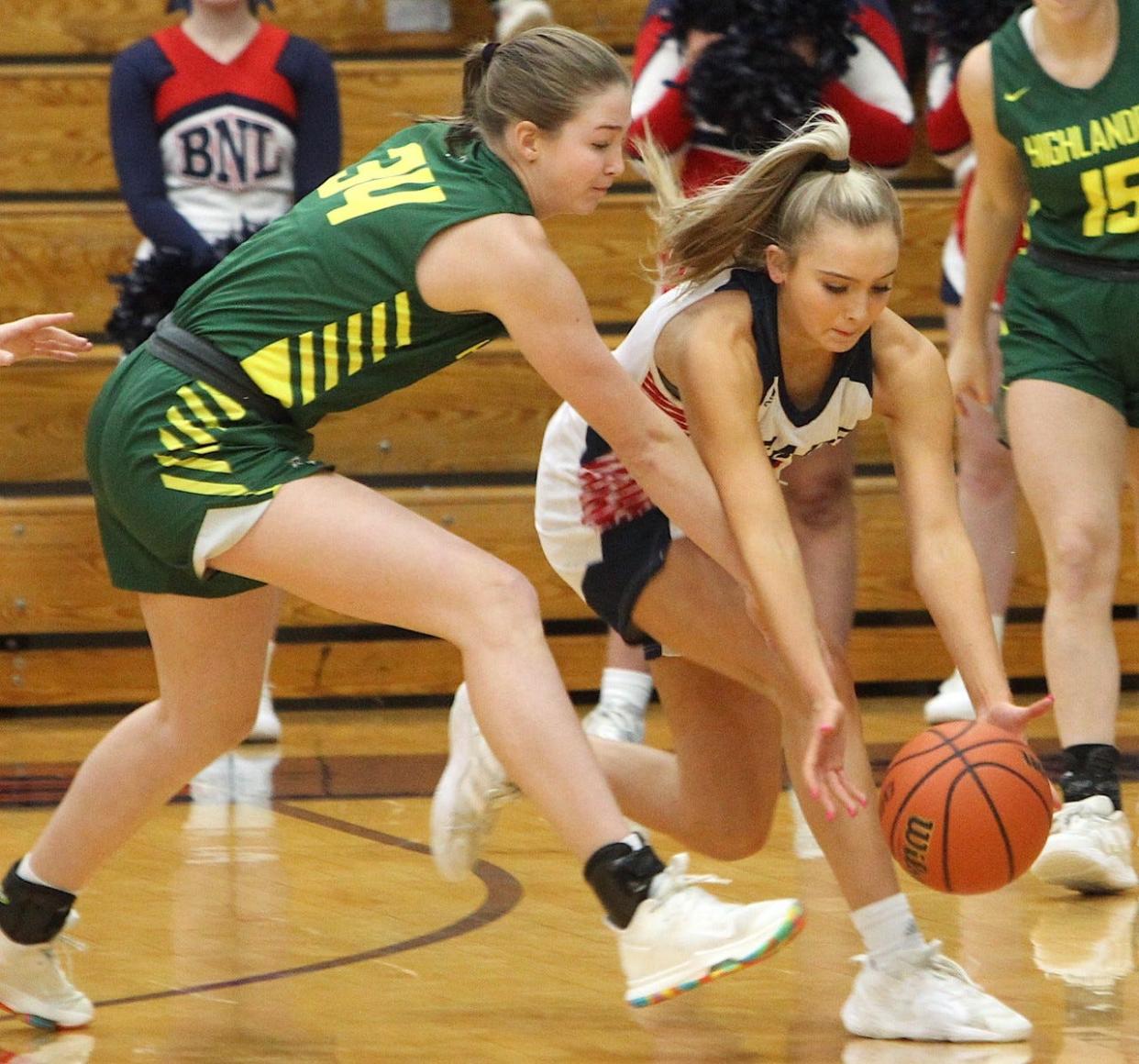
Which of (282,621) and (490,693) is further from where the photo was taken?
(282,621)

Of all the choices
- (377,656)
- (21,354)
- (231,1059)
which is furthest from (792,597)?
(377,656)

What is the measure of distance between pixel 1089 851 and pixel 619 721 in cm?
149

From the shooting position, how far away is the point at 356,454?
631 centimetres

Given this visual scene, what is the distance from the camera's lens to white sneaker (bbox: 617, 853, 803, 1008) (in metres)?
2.58

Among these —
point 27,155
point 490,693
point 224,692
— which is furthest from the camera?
point 27,155

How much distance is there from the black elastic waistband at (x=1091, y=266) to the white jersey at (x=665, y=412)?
1140 millimetres

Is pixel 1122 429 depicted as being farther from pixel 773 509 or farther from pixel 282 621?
pixel 282 621

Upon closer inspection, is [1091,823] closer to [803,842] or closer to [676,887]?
[803,842]

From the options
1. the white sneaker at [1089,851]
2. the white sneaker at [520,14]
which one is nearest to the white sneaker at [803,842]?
the white sneaker at [1089,851]

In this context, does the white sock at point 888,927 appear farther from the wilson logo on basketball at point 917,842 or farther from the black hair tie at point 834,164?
the black hair tie at point 834,164

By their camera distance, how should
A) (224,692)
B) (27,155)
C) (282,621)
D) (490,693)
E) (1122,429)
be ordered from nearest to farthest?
1. (490,693)
2. (224,692)
3. (1122,429)
4. (282,621)
5. (27,155)

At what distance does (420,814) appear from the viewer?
15.0ft

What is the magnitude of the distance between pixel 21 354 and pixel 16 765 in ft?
7.62

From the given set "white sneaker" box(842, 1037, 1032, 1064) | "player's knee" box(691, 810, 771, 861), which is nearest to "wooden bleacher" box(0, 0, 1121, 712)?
"player's knee" box(691, 810, 771, 861)
